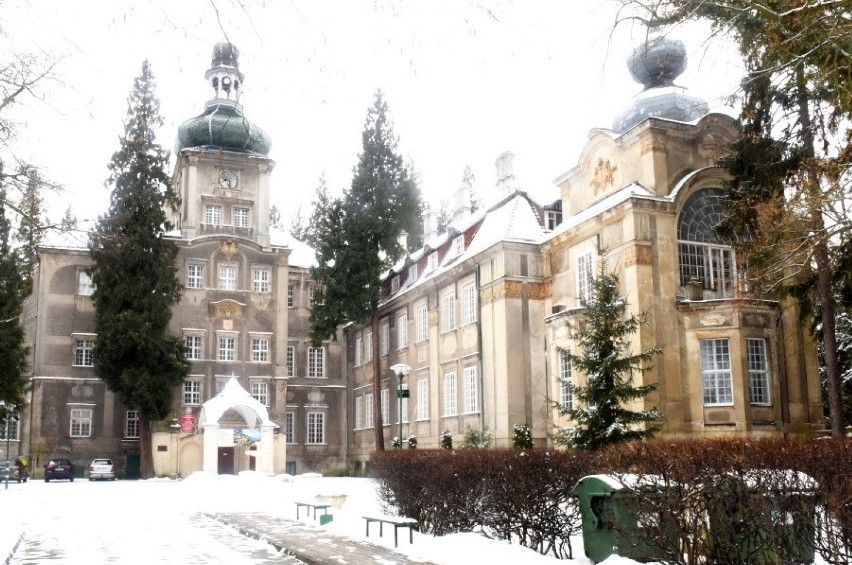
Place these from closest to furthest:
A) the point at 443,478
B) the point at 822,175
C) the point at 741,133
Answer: the point at 443,478, the point at 822,175, the point at 741,133

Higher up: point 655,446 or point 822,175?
point 822,175

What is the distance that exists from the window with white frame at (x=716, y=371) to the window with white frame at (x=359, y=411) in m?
24.2

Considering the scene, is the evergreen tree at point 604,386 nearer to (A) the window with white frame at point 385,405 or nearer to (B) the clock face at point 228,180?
(A) the window with white frame at point 385,405

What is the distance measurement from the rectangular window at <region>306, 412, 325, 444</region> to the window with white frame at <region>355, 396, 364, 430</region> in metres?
2.34

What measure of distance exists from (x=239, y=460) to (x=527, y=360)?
19.4m

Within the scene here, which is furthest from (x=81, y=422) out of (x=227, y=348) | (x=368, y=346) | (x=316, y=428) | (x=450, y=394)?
(x=450, y=394)

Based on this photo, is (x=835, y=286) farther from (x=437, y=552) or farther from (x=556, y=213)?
(x=437, y=552)

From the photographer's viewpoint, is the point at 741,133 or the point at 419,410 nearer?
the point at 741,133

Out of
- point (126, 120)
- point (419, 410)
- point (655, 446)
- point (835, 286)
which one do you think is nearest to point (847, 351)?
point (835, 286)

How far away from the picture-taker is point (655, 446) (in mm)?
10359

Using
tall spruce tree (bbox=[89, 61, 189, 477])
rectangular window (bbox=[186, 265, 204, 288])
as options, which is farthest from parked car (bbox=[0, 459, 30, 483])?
rectangular window (bbox=[186, 265, 204, 288])

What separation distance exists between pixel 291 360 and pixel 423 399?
42.5 ft

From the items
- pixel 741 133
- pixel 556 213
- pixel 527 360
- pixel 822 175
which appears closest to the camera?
pixel 822 175

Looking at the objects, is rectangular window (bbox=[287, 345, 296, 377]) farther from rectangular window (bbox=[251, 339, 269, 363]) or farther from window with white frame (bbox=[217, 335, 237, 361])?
window with white frame (bbox=[217, 335, 237, 361])
